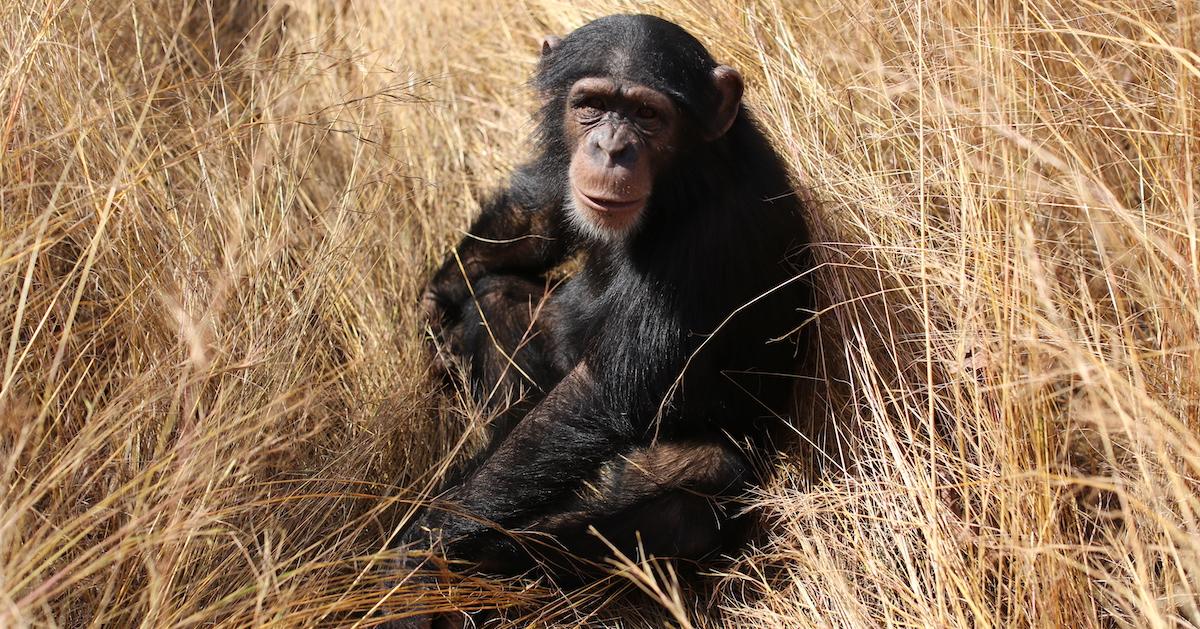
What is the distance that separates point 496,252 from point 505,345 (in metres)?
0.48

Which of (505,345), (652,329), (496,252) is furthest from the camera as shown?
(496,252)

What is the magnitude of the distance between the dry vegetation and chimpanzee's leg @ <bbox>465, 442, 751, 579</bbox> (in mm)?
136

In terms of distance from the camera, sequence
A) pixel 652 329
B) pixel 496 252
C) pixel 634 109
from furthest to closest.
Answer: pixel 496 252
pixel 634 109
pixel 652 329

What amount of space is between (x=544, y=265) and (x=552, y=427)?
48.4 inches

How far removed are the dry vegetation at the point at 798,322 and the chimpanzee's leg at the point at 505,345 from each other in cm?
22

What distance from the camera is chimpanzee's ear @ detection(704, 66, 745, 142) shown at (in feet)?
12.6

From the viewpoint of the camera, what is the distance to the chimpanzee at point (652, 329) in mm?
3789

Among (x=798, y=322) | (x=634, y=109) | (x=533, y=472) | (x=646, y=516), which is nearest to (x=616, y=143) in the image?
(x=634, y=109)

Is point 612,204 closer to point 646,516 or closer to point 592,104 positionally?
point 592,104

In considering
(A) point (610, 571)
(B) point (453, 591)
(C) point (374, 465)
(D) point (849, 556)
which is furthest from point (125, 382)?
(D) point (849, 556)

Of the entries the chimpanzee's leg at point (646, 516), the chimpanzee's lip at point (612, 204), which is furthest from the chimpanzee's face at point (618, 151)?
the chimpanzee's leg at point (646, 516)

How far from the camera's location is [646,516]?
3.89m

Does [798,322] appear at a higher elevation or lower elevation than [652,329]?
lower

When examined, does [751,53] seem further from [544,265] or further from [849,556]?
[849,556]
